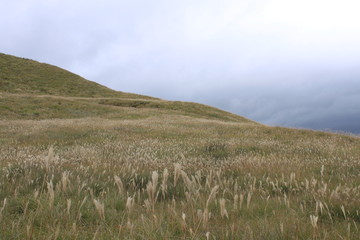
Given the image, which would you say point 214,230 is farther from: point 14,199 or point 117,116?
point 117,116

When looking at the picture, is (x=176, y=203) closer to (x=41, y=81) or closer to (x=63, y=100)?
→ (x=63, y=100)

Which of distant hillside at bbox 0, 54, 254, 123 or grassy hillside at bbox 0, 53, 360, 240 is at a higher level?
distant hillside at bbox 0, 54, 254, 123

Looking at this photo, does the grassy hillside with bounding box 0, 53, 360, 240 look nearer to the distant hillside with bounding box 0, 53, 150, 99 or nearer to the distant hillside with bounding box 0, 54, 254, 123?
the distant hillside with bounding box 0, 54, 254, 123

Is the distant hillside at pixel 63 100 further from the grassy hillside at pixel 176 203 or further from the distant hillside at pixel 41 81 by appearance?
the grassy hillside at pixel 176 203

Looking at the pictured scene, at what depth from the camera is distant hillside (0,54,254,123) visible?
3378 cm

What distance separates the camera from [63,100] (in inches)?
1652

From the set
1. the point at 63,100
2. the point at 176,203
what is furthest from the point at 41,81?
the point at 176,203

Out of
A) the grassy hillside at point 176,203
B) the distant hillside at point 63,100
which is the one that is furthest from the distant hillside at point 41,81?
the grassy hillside at point 176,203

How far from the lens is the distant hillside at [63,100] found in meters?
33.8

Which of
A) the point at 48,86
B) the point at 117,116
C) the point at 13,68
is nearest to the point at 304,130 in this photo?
the point at 117,116

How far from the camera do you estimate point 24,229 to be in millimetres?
2551

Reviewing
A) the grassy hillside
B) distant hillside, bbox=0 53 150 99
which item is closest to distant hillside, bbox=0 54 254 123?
distant hillside, bbox=0 53 150 99

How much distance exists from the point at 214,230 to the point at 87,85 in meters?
71.2

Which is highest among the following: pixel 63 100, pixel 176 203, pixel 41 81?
pixel 41 81
